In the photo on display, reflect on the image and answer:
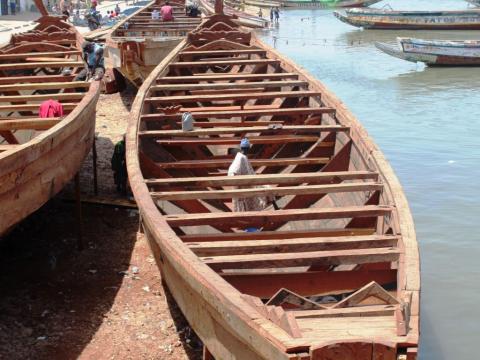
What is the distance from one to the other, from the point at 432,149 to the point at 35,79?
9.90m

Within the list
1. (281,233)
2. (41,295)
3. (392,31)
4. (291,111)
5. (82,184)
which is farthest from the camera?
(392,31)

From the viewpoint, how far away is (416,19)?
42938 mm

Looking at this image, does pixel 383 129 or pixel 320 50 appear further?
pixel 320 50

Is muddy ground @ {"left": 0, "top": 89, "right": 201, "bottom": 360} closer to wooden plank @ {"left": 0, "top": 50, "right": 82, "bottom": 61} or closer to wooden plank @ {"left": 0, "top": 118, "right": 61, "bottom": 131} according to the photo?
wooden plank @ {"left": 0, "top": 118, "right": 61, "bottom": 131}

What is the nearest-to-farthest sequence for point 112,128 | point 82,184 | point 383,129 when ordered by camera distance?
1. point 82,184
2. point 112,128
3. point 383,129

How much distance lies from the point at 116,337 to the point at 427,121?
1480cm

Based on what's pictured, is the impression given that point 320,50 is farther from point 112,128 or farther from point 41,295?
point 41,295

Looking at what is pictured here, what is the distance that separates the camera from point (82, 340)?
6.56 meters

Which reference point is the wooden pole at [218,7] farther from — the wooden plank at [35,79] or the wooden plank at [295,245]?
the wooden plank at [295,245]

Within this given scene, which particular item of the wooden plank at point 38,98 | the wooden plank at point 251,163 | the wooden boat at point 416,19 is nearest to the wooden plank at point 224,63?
the wooden plank at point 38,98

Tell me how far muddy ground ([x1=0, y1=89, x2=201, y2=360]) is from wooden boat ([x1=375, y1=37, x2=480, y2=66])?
68.0ft

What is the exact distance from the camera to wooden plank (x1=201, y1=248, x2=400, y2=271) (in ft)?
16.2

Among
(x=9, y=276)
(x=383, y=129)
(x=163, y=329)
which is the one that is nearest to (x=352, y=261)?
(x=163, y=329)

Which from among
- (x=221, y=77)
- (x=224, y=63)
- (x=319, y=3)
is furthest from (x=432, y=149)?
(x=319, y=3)
